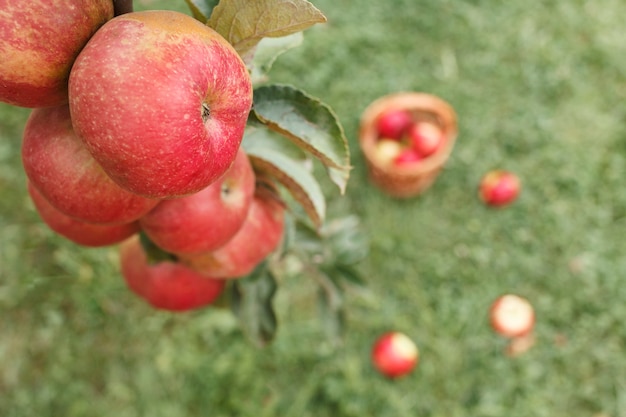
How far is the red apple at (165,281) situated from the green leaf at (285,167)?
32 centimetres

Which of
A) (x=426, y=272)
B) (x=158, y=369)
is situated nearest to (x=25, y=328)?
(x=158, y=369)

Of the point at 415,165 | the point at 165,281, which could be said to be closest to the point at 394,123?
the point at 415,165

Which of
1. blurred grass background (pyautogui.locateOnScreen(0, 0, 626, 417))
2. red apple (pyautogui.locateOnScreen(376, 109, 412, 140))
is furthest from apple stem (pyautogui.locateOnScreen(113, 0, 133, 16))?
red apple (pyautogui.locateOnScreen(376, 109, 412, 140))

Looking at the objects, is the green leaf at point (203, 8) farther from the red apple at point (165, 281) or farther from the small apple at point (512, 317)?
the small apple at point (512, 317)

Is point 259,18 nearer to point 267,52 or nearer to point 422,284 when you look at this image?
point 267,52

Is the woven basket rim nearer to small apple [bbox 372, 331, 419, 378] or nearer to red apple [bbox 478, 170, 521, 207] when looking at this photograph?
red apple [bbox 478, 170, 521, 207]

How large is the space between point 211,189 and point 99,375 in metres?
1.45

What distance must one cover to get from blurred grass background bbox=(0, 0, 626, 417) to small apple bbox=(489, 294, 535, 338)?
0.19 ft

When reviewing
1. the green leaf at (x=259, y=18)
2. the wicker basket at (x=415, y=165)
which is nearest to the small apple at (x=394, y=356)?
the wicker basket at (x=415, y=165)

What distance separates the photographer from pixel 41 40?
619 mm

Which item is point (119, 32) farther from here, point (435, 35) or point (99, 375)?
point (435, 35)

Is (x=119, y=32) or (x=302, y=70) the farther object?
(x=302, y=70)

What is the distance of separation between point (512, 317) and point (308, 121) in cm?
157

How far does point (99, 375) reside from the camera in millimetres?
2064
